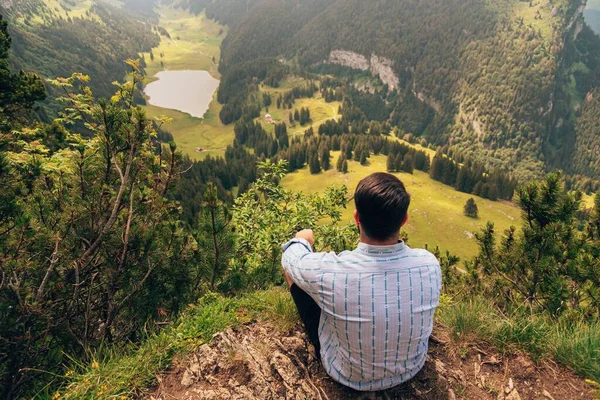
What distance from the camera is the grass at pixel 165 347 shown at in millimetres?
4152

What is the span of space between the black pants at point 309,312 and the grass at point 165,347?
82cm

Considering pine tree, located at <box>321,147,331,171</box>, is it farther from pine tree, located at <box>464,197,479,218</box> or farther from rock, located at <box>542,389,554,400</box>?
rock, located at <box>542,389,554,400</box>

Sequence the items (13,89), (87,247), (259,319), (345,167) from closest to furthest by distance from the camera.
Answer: (259,319)
(87,247)
(13,89)
(345,167)

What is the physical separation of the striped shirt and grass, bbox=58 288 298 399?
1.72 m

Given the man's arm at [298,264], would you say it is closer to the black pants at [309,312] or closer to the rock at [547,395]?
the black pants at [309,312]

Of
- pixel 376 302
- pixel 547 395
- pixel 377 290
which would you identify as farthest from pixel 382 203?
pixel 547 395

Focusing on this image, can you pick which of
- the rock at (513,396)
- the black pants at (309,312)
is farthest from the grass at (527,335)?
the black pants at (309,312)

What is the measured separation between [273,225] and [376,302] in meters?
7.10

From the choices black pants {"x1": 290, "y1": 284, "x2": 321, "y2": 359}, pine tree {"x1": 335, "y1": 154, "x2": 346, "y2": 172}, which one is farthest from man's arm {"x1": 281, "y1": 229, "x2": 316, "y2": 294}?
pine tree {"x1": 335, "y1": 154, "x2": 346, "y2": 172}

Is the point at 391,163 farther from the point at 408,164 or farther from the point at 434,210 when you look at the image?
the point at 434,210

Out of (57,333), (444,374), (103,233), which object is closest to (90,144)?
(103,233)

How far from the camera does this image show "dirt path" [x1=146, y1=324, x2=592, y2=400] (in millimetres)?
4352

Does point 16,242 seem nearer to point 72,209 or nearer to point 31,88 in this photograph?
point 72,209

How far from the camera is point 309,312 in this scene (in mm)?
4602
